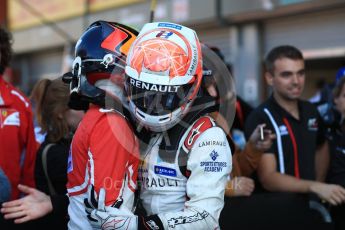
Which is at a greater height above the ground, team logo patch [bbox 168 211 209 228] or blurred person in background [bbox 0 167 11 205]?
team logo patch [bbox 168 211 209 228]

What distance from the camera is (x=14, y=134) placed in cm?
272

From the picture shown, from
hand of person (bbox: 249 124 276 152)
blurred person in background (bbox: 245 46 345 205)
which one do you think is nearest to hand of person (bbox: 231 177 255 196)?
hand of person (bbox: 249 124 276 152)

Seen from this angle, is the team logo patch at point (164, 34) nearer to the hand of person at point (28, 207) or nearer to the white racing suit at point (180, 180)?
the white racing suit at point (180, 180)

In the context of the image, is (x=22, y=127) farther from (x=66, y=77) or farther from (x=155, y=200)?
(x=155, y=200)

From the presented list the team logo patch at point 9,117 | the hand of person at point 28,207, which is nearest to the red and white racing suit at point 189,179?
the hand of person at point 28,207

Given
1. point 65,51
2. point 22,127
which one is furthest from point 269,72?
point 65,51

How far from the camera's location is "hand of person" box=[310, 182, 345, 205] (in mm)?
2557

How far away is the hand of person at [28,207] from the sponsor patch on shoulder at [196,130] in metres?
0.69

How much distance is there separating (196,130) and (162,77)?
22 cm

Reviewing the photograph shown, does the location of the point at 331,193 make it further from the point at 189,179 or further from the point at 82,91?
the point at 82,91

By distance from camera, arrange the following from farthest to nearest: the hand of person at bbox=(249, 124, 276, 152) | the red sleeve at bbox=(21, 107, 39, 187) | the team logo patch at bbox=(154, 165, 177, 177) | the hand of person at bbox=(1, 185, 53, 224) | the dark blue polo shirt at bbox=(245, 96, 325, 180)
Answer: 1. the dark blue polo shirt at bbox=(245, 96, 325, 180)
2. the red sleeve at bbox=(21, 107, 39, 187)
3. the hand of person at bbox=(249, 124, 276, 152)
4. the hand of person at bbox=(1, 185, 53, 224)
5. the team logo patch at bbox=(154, 165, 177, 177)

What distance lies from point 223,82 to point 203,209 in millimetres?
763

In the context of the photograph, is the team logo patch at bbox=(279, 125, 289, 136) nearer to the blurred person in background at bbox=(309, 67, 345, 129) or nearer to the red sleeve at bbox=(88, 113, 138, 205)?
the blurred person in background at bbox=(309, 67, 345, 129)

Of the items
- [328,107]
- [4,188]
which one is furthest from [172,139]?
[328,107]
